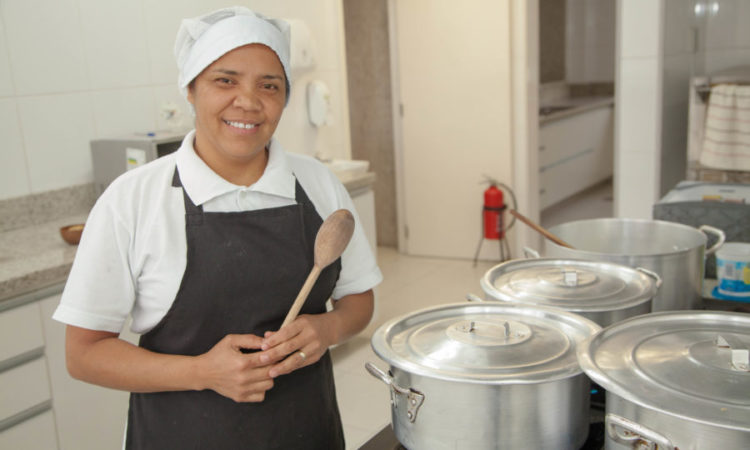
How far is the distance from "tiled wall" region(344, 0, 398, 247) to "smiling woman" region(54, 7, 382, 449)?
3.93m

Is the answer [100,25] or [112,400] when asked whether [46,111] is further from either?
[112,400]

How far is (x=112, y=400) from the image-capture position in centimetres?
217

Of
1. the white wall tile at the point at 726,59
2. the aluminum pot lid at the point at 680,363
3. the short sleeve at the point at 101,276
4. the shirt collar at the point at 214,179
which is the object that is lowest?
the aluminum pot lid at the point at 680,363

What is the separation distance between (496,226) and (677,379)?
3.92 meters

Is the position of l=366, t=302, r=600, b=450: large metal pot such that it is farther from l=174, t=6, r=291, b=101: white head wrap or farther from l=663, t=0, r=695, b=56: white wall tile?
l=663, t=0, r=695, b=56: white wall tile

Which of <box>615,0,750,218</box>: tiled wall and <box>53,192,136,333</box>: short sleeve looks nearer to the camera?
<box>53,192,136,333</box>: short sleeve

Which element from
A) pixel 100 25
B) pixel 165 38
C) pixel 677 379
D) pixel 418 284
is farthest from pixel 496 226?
pixel 677 379

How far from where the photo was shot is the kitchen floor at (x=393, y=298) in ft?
9.32

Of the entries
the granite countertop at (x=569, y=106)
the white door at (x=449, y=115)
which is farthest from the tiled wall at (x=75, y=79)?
the granite countertop at (x=569, y=106)

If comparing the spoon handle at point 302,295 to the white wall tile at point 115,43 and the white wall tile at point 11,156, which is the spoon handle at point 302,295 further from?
the white wall tile at point 115,43

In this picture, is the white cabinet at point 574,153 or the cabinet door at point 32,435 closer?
the cabinet door at point 32,435

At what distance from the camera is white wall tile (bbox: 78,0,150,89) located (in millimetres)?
2666

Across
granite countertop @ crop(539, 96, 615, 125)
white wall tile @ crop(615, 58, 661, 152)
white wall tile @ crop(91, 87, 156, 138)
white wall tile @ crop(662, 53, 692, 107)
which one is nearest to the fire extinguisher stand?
granite countertop @ crop(539, 96, 615, 125)

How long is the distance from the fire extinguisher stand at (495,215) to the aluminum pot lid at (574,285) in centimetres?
332
